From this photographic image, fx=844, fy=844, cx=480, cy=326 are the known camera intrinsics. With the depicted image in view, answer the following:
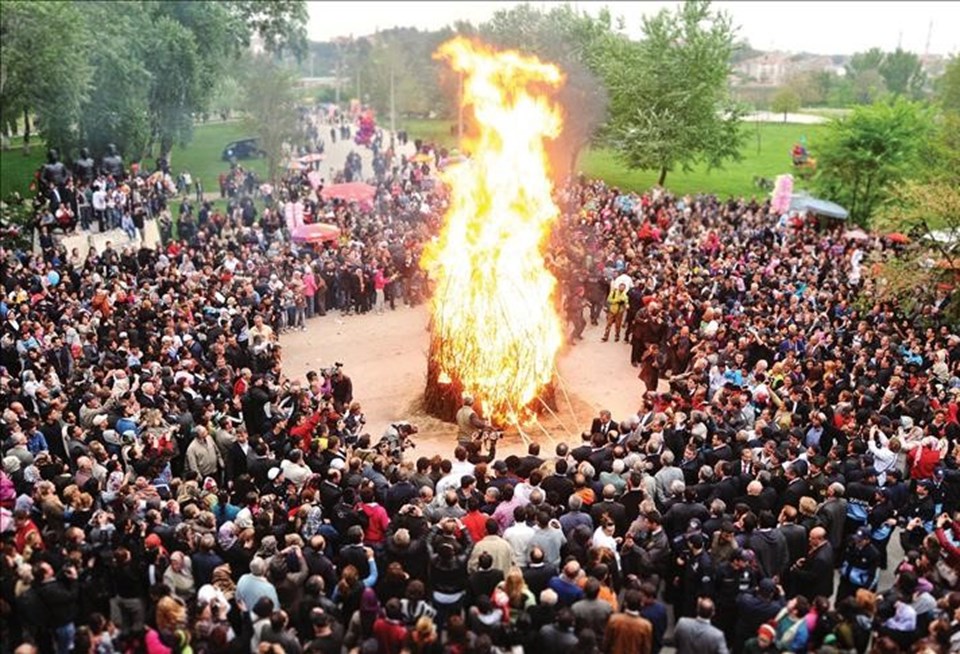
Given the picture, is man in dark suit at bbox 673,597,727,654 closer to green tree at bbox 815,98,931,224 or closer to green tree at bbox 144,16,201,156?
green tree at bbox 815,98,931,224

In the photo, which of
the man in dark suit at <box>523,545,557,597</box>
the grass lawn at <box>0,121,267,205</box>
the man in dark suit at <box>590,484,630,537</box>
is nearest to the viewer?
the man in dark suit at <box>523,545,557,597</box>

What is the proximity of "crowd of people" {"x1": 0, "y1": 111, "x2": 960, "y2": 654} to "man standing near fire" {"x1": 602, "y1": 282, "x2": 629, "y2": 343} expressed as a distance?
1.31 meters

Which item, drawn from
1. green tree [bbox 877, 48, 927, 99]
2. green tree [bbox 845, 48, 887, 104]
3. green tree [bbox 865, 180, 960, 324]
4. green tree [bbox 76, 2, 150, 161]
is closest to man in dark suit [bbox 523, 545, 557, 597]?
green tree [bbox 865, 180, 960, 324]

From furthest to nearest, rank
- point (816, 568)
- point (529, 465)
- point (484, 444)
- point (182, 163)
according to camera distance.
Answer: point (182, 163), point (484, 444), point (529, 465), point (816, 568)

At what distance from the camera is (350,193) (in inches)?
1220

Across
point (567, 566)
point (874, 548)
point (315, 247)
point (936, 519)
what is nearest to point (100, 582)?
point (567, 566)

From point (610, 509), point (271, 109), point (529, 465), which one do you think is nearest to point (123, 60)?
point (271, 109)

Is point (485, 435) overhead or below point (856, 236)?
below

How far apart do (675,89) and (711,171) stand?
15.8m

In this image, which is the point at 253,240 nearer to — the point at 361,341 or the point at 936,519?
the point at 361,341

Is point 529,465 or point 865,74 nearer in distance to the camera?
point 529,465

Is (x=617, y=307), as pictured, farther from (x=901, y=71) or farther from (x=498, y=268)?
(x=901, y=71)

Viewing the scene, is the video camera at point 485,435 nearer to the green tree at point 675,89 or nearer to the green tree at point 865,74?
the green tree at point 675,89

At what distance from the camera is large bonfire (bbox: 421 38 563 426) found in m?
15.3
